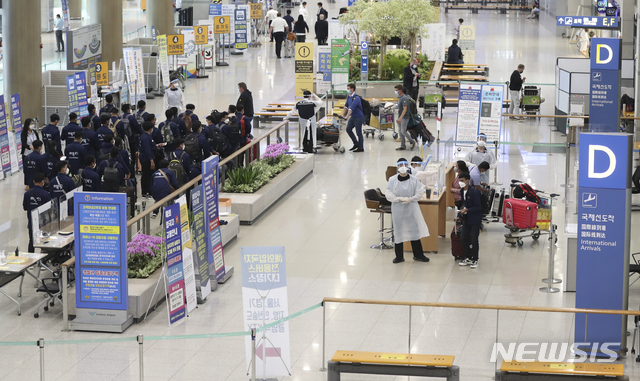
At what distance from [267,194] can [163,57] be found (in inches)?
452

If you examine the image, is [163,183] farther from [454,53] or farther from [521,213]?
[454,53]

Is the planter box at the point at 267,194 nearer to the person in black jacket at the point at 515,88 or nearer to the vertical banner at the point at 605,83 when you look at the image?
the vertical banner at the point at 605,83

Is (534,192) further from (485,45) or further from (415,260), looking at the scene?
(485,45)

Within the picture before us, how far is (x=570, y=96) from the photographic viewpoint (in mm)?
21172

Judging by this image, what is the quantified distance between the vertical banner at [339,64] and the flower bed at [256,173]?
786 centimetres

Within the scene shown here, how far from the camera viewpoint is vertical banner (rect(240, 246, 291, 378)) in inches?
350

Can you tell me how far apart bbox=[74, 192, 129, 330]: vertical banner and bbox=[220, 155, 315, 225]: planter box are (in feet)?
14.1

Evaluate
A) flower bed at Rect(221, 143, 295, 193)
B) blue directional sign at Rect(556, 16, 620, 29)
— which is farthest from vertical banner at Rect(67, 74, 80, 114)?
blue directional sign at Rect(556, 16, 620, 29)

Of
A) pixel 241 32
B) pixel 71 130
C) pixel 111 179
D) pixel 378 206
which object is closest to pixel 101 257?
pixel 111 179

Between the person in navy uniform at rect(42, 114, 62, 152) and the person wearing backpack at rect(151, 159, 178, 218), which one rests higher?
the person in navy uniform at rect(42, 114, 62, 152)

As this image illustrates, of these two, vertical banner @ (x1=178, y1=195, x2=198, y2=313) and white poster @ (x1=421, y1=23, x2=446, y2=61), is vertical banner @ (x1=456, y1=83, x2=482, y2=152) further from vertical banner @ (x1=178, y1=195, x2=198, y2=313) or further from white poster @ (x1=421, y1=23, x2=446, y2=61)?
white poster @ (x1=421, y1=23, x2=446, y2=61)

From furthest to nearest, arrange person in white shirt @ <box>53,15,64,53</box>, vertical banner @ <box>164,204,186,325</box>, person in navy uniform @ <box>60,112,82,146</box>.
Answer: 1. person in white shirt @ <box>53,15,64,53</box>
2. person in navy uniform @ <box>60,112,82,146</box>
3. vertical banner @ <box>164,204,186,325</box>

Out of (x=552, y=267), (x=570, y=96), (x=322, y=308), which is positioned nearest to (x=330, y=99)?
(x=570, y=96)

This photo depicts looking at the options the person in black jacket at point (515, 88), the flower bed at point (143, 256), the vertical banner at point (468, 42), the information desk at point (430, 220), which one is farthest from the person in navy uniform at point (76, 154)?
the vertical banner at point (468, 42)
